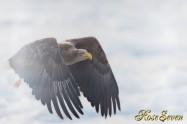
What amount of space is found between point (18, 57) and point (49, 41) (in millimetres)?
839

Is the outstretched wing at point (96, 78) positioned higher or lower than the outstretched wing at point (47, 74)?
lower

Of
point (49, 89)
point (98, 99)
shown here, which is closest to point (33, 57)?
point (49, 89)

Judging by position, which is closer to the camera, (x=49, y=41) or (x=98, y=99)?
(x=49, y=41)

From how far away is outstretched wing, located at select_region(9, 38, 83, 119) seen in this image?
30.7 feet

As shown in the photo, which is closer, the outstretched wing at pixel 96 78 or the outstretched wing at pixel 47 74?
the outstretched wing at pixel 47 74

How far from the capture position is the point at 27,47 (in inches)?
408

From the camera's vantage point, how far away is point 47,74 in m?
9.86

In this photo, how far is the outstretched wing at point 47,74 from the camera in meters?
9.35

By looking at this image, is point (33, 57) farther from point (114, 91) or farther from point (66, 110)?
point (114, 91)

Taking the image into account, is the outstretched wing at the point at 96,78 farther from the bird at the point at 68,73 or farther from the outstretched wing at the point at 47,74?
the outstretched wing at the point at 47,74

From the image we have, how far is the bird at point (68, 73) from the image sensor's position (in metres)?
9.45

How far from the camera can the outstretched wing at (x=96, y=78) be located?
41.4 ft

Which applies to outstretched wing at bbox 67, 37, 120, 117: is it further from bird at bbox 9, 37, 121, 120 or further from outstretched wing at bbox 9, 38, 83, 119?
outstretched wing at bbox 9, 38, 83, 119

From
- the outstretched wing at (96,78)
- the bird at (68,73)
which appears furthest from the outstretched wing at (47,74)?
the outstretched wing at (96,78)
